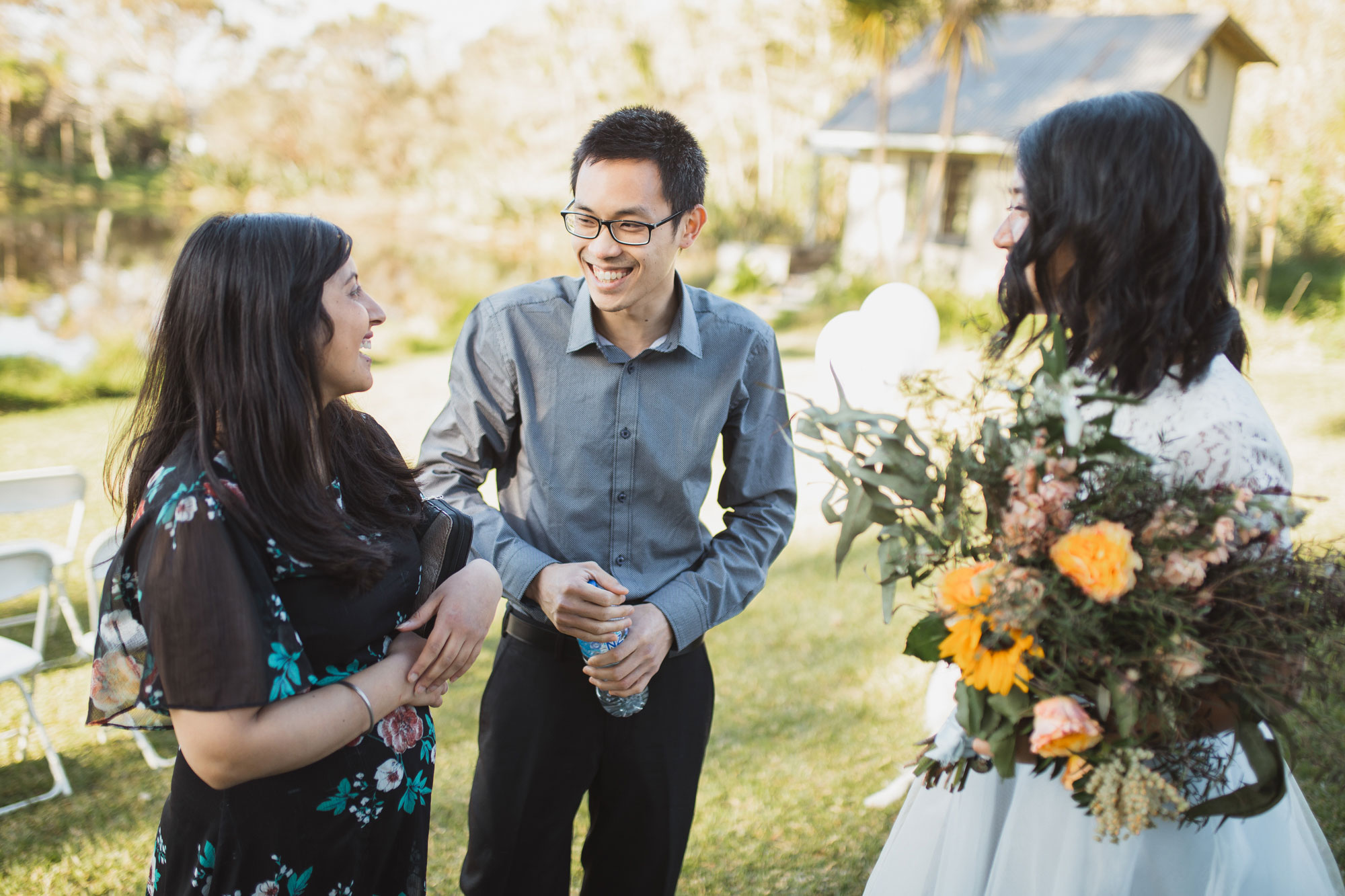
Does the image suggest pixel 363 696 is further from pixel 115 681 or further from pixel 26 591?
pixel 26 591

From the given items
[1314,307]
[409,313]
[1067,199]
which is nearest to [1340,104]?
[1314,307]

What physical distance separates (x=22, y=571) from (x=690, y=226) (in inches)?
111

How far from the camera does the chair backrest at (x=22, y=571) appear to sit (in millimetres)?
3311

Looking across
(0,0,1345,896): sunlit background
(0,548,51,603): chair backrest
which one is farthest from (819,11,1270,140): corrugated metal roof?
(0,548,51,603): chair backrest

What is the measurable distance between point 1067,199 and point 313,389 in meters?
1.30

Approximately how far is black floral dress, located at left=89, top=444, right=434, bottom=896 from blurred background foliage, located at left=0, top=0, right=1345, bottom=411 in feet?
31.7

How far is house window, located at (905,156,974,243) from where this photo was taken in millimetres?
18328

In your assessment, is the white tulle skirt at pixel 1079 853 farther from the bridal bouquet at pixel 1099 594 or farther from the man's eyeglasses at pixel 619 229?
the man's eyeglasses at pixel 619 229

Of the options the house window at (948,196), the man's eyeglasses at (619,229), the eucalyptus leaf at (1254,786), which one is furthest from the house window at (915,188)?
the eucalyptus leaf at (1254,786)

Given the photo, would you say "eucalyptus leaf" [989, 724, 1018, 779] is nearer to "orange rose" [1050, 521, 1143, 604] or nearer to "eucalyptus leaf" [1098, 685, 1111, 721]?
"eucalyptus leaf" [1098, 685, 1111, 721]

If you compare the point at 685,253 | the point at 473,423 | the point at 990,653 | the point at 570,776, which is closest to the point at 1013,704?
the point at 990,653

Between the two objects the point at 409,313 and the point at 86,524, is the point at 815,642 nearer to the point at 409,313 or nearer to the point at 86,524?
the point at 86,524

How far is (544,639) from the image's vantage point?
2184 mm

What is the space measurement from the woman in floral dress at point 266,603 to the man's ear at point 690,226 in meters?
0.80
